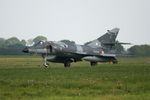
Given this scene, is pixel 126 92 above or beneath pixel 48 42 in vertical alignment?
beneath

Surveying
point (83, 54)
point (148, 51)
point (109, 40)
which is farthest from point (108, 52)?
point (148, 51)

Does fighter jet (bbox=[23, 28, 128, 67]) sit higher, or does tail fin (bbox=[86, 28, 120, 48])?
tail fin (bbox=[86, 28, 120, 48])

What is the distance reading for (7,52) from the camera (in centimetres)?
12112

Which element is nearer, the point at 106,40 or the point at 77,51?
the point at 77,51

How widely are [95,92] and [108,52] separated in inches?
1365

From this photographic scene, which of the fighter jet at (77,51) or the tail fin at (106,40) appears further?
the tail fin at (106,40)

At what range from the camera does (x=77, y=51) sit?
44875 mm

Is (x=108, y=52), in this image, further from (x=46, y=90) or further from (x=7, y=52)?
(x=7, y=52)

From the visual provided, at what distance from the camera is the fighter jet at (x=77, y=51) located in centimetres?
4072

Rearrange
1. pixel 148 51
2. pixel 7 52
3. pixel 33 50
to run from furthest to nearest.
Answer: pixel 7 52
pixel 148 51
pixel 33 50

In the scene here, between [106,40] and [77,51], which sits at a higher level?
[106,40]

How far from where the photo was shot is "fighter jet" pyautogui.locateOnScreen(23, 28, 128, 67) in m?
40.7

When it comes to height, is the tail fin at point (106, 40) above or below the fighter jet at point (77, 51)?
above

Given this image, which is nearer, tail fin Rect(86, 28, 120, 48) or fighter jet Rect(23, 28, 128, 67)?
fighter jet Rect(23, 28, 128, 67)
